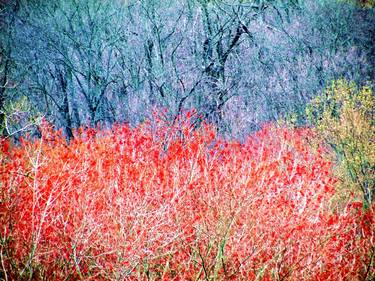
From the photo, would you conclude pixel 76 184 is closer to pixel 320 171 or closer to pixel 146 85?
pixel 320 171

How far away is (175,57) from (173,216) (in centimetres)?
1821

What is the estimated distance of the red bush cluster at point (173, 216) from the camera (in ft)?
35.5

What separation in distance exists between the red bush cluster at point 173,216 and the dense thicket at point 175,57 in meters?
4.66

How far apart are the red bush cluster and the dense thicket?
4.66 metres

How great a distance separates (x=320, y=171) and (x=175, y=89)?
11.1 meters

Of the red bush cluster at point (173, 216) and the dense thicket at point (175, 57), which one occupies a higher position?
the dense thicket at point (175, 57)

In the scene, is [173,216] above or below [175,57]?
below

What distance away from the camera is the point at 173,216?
1470 cm

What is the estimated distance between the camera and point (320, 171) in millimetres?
21531

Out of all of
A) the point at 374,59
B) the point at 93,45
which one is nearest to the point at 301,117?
the point at 374,59

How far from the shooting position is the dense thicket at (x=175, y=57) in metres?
26.7

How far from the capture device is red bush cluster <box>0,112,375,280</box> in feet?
35.5

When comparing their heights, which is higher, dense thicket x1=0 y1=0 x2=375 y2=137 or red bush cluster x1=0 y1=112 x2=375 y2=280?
dense thicket x1=0 y1=0 x2=375 y2=137

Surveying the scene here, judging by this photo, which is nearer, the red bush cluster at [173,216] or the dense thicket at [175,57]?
the red bush cluster at [173,216]
